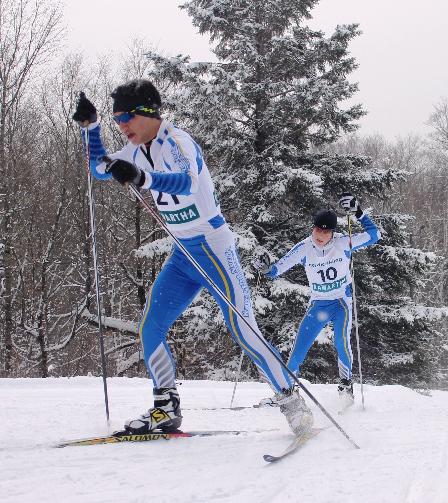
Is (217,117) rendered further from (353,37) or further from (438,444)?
(438,444)

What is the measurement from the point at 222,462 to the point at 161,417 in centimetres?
71

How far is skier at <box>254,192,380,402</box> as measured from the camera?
5406mm

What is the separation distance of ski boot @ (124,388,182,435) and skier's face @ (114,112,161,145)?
5.21 ft

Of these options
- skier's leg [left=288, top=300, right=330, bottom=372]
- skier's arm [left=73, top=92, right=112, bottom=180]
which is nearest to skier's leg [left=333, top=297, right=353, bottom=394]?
skier's leg [left=288, top=300, right=330, bottom=372]

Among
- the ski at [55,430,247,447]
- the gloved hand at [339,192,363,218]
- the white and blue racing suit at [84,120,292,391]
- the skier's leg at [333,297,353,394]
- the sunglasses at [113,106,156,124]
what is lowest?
the ski at [55,430,247,447]

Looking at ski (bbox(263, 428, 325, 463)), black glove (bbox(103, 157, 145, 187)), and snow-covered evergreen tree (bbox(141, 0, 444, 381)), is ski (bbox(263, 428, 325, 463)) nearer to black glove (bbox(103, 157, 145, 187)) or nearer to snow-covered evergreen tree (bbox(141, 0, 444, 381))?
black glove (bbox(103, 157, 145, 187))

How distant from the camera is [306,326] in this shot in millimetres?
5574

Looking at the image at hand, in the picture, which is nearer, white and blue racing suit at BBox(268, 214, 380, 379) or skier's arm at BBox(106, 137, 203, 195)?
skier's arm at BBox(106, 137, 203, 195)

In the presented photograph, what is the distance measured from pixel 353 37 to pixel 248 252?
6253 millimetres

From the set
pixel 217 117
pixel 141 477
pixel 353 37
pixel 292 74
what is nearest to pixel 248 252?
pixel 217 117

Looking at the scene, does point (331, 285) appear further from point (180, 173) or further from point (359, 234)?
point (180, 173)

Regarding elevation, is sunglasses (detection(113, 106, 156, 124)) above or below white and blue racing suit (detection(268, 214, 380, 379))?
above

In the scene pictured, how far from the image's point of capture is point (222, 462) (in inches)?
102

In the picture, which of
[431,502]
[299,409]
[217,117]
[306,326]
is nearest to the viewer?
[431,502]
